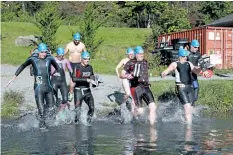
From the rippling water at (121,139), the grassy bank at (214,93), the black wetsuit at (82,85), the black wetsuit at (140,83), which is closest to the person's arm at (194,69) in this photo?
the black wetsuit at (140,83)

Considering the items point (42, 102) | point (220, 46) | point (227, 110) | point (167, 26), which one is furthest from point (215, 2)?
point (42, 102)

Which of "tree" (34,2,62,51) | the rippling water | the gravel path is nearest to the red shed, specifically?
"tree" (34,2,62,51)

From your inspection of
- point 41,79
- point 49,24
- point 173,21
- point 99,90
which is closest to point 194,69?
point 41,79

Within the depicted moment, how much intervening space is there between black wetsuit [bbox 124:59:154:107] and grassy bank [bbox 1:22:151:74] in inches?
504

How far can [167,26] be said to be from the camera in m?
48.6

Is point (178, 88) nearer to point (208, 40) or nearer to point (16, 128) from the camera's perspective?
point (16, 128)

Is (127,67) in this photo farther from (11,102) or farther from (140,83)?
(11,102)

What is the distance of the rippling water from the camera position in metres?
9.30

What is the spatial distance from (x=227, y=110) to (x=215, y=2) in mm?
46252

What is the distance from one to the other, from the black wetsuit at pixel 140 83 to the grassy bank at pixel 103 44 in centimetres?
1281

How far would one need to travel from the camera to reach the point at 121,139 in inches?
420

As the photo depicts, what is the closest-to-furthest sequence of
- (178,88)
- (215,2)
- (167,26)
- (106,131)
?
1. (106,131)
2. (178,88)
3. (167,26)
4. (215,2)

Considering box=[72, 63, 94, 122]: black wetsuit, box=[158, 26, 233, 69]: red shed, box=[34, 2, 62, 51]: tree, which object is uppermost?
box=[34, 2, 62, 51]: tree

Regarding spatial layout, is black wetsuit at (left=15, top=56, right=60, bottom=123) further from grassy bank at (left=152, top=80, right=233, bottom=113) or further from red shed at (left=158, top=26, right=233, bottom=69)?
red shed at (left=158, top=26, right=233, bottom=69)
